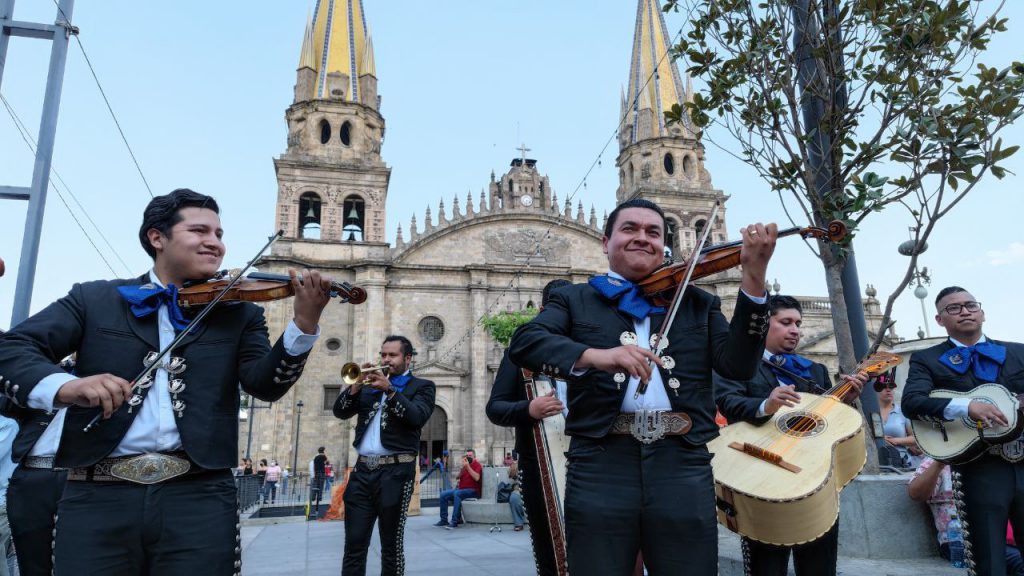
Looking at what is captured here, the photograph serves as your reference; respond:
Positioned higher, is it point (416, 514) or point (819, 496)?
point (819, 496)

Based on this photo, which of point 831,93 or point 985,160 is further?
point 831,93

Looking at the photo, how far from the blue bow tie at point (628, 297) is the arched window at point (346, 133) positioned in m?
32.7

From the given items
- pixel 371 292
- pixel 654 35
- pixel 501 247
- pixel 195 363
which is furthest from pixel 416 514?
pixel 654 35

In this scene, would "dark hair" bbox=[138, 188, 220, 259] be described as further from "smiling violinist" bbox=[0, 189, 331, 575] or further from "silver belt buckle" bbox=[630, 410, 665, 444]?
"silver belt buckle" bbox=[630, 410, 665, 444]

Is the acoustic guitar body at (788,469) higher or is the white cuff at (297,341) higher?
the white cuff at (297,341)

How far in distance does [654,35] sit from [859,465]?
123 ft

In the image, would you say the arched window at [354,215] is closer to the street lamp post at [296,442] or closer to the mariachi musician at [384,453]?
the street lamp post at [296,442]

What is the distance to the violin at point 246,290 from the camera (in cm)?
267

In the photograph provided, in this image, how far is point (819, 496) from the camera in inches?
126

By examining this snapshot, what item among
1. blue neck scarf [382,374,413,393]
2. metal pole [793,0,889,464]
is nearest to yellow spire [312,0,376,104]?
metal pole [793,0,889,464]

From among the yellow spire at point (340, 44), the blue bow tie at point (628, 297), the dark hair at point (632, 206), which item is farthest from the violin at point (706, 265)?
the yellow spire at point (340, 44)

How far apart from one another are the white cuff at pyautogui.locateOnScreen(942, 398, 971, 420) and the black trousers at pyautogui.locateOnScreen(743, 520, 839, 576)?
3.21 ft

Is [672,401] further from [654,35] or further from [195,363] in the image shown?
[654,35]

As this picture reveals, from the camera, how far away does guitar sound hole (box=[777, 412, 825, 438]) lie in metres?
3.71
